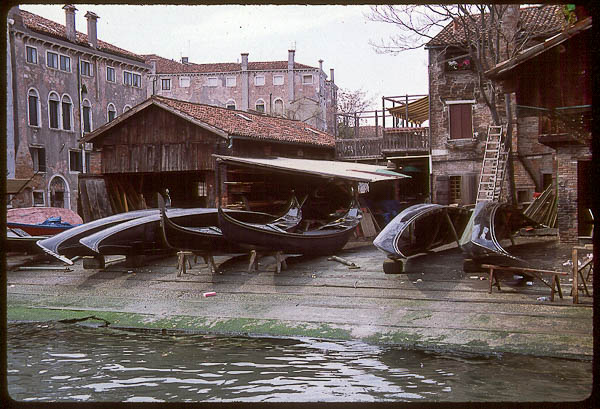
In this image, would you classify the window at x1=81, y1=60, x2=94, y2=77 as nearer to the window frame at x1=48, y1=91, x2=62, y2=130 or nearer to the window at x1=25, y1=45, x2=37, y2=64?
the window frame at x1=48, y1=91, x2=62, y2=130

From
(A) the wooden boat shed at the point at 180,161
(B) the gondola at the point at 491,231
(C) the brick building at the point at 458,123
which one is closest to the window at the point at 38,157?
(A) the wooden boat shed at the point at 180,161

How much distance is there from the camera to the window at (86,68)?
28.5 metres

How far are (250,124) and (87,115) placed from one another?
12014 mm

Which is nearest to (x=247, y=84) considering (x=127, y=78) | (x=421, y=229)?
(x=127, y=78)

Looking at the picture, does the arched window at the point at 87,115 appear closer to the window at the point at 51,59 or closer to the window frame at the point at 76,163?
the window frame at the point at 76,163

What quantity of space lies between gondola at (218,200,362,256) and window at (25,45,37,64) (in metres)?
16.2

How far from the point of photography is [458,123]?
22.0 metres

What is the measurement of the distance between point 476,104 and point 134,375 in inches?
675

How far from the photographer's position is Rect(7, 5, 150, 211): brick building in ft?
79.9

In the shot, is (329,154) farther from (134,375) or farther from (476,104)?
(134,375)

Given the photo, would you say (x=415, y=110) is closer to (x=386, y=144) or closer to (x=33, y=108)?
(x=386, y=144)

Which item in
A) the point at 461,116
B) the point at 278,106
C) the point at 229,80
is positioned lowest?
the point at 461,116

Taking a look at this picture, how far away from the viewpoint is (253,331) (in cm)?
1000

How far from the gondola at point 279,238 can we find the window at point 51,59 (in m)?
17.0
